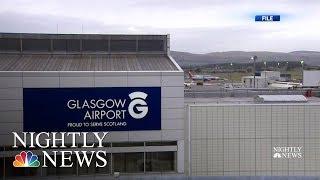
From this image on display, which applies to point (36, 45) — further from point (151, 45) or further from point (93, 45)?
point (151, 45)

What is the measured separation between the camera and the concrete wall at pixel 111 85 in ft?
89.0

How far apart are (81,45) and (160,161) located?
345 inches

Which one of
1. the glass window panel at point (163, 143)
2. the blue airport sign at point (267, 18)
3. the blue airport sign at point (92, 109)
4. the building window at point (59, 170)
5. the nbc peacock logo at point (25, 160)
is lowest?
the building window at point (59, 170)

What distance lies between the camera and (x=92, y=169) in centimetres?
2864

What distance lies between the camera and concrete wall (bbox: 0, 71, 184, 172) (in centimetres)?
2712

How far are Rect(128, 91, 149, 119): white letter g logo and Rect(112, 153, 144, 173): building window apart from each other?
224 cm

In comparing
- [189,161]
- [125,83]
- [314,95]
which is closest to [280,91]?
[314,95]

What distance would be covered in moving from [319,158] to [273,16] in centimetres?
894

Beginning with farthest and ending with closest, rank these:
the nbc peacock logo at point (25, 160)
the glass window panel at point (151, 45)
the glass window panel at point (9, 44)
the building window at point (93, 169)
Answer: the glass window panel at point (151, 45), the glass window panel at point (9, 44), the building window at point (93, 169), the nbc peacock logo at point (25, 160)

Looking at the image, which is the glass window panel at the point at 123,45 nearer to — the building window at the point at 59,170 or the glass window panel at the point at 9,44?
the glass window panel at the point at 9,44

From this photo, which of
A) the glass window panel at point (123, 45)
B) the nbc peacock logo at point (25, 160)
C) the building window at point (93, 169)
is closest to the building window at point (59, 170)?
the building window at point (93, 169)

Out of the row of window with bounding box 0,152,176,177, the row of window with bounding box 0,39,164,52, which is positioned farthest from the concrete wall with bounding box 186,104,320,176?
the row of window with bounding box 0,39,164,52

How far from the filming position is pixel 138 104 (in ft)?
93.4

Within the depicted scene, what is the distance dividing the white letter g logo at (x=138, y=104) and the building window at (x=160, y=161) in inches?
89.8
